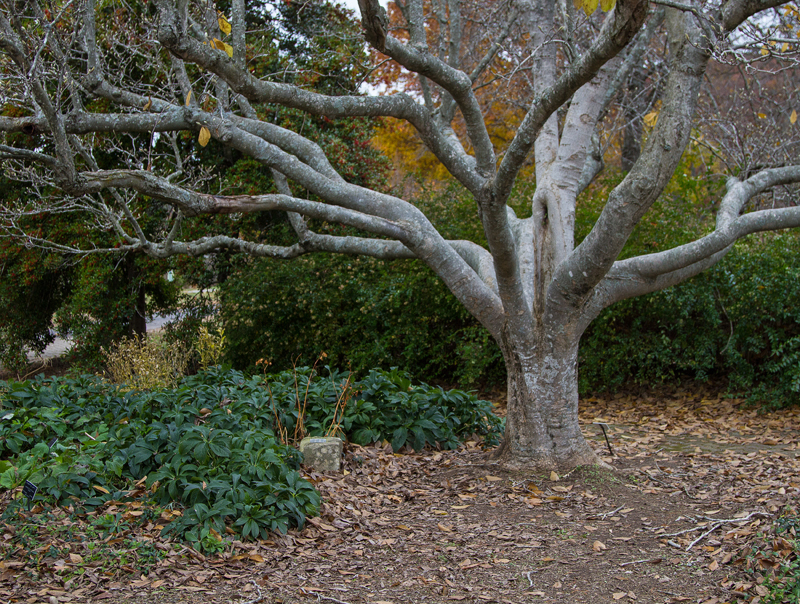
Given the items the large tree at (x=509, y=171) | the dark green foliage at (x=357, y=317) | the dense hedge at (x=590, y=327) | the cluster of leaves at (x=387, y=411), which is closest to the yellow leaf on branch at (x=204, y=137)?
the large tree at (x=509, y=171)

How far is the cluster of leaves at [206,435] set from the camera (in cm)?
395

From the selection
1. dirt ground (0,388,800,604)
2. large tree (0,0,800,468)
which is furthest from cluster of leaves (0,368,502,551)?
large tree (0,0,800,468)

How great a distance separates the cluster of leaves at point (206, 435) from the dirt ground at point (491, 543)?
21 centimetres

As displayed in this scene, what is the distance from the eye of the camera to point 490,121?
1495cm

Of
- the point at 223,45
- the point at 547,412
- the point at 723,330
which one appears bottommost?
the point at 547,412

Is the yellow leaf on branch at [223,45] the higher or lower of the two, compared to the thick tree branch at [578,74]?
higher

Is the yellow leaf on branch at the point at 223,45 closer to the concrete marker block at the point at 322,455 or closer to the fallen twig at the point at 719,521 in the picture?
the concrete marker block at the point at 322,455

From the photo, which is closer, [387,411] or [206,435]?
[206,435]

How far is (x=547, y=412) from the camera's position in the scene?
5051 mm

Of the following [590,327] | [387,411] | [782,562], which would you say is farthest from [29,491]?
[590,327]

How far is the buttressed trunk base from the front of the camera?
5.03 m

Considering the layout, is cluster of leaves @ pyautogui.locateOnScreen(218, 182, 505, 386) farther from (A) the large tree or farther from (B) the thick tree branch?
(B) the thick tree branch

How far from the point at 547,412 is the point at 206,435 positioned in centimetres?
256

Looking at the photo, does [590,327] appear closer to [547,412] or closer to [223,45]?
[547,412]
